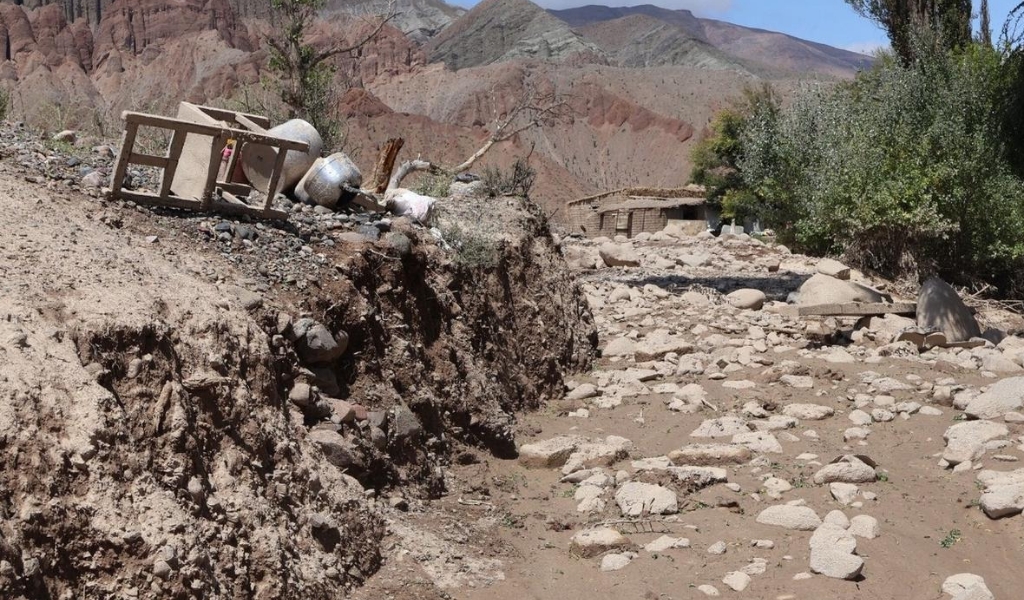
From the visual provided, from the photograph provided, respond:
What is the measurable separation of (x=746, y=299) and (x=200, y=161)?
287 inches

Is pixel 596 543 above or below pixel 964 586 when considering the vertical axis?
below

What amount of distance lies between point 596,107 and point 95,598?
54061mm

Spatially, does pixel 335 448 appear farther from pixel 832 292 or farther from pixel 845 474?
pixel 832 292

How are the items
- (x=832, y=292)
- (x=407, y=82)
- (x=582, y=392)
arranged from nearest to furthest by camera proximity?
(x=582, y=392), (x=832, y=292), (x=407, y=82)

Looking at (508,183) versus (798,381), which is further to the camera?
(508,183)

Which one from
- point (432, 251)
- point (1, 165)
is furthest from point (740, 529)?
point (1, 165)

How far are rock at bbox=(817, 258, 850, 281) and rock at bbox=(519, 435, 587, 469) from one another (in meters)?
7.65

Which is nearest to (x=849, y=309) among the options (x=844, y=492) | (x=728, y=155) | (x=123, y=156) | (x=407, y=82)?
(x=844, y=492)

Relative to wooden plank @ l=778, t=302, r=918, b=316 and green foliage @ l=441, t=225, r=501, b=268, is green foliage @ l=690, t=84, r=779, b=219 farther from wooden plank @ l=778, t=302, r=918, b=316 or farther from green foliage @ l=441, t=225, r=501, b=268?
green foliage @ l=441, t=225, r=501, b=268

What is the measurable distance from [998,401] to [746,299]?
4.68 metres

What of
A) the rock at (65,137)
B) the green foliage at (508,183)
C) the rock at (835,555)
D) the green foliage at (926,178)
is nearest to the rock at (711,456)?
the rock at (835,555)

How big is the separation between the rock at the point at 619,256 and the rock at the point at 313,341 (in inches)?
400

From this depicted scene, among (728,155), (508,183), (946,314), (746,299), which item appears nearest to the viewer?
(508,183)

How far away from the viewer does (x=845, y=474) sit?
6.47 meters
